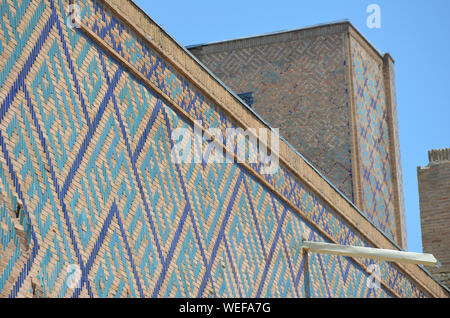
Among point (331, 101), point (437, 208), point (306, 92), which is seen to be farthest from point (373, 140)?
point (437, 208)

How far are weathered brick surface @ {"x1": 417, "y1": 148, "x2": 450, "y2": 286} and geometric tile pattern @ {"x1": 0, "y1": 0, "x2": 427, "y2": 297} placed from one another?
5.76 m

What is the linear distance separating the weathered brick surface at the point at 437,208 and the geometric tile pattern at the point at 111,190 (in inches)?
227

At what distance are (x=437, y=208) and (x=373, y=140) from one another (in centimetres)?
148

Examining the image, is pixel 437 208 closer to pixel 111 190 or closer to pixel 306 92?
pixel 306 92

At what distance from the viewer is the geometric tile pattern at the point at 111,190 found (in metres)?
6.99

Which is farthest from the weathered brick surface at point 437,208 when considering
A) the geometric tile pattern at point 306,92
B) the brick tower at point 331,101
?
the geometric tile pattern at point 306,92

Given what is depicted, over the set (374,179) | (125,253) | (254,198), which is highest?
(374,179)

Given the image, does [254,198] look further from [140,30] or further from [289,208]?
[140,30]

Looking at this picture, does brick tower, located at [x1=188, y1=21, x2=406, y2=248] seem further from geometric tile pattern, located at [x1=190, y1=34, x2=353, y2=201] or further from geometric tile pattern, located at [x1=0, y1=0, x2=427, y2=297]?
geometric tile pattern, located at [x1=0, y1=0, x2=427, y2=297]

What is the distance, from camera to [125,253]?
7812 mm

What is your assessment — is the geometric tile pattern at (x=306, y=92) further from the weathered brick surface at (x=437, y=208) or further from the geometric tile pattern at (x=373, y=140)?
Answer: the weathered brick surface at (x=437, y=208)

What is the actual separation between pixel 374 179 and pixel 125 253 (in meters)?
7.99
